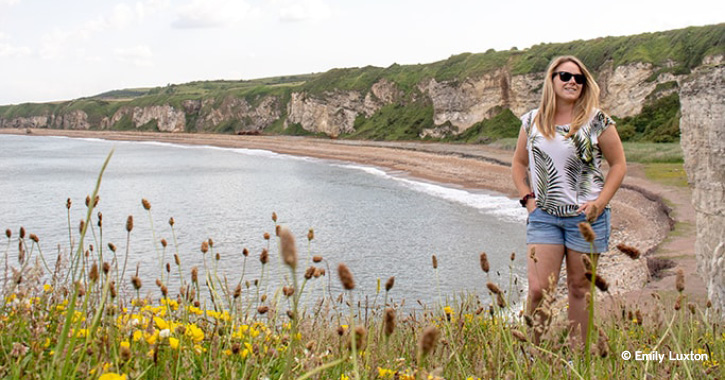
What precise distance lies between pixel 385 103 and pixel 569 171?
64646mm

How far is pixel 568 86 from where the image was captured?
384 cm

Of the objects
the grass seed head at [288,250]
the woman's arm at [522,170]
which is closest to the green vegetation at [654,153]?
the woman's arm at [522,170]

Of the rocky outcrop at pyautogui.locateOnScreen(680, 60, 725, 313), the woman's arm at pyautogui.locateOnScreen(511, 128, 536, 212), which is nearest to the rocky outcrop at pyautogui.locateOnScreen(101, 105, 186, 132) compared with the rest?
the rocky outcrop at pyautogui.locateOnScreen(680, 60, 725, 313)

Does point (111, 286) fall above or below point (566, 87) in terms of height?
below

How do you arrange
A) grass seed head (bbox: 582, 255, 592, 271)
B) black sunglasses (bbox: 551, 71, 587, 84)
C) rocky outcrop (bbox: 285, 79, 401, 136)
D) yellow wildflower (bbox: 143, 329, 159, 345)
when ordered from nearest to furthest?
grass seed head (bbox: 582, 255, 592, 271), yellow wildflower (bbox: 143, 329, 159, 345), black sunglasses (bbox: 551, 71, 587, 84), rocky outcrop (bbox: 285, 79, 401, 136)

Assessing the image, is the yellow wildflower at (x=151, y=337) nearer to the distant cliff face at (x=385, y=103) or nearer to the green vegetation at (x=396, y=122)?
the distant cliff face at (x=385, y=103)

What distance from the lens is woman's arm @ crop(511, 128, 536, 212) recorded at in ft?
13.3

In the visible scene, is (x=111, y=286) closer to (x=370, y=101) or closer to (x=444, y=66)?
(x=444, y=66)

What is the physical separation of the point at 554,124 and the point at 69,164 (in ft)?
163

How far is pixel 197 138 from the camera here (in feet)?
273

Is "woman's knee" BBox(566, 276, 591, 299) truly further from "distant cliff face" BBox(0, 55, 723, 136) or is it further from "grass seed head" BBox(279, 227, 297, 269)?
"distant cliff face" BBox(0, 55, 723, 136)

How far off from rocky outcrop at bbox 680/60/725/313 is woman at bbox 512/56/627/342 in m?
2.49

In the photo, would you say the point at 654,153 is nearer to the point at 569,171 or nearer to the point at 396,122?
the point at 569,171

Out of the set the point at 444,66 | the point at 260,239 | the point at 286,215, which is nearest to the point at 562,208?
the point at 260,239
